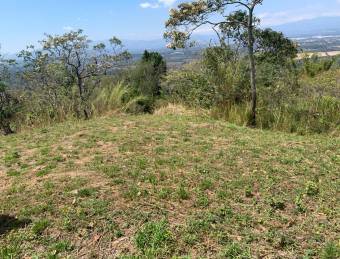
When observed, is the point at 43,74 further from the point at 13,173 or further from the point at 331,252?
the point at 331,252

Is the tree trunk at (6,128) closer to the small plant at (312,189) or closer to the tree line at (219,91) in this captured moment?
the tree line at (219,91)

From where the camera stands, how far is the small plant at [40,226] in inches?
155

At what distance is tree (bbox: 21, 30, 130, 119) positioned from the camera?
19.9 m

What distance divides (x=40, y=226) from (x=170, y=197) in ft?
4.49

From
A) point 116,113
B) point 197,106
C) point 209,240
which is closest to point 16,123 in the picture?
point 116,113

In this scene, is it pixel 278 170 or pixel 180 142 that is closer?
pixel 278 170

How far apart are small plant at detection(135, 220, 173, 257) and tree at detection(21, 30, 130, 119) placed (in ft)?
50.5

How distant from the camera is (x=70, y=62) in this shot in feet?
65.0

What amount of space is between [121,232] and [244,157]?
2524mm

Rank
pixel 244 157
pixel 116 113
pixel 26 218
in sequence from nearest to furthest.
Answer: pixel 26 218
pixel 244 157
pixel 116 113

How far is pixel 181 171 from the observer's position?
5281mm

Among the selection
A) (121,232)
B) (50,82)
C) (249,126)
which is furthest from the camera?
(50,82)

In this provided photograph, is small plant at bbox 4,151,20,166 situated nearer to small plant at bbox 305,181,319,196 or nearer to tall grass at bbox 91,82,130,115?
small plant at bbox 305,181,319,196

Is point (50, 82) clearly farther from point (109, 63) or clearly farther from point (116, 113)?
point (116, 113)
